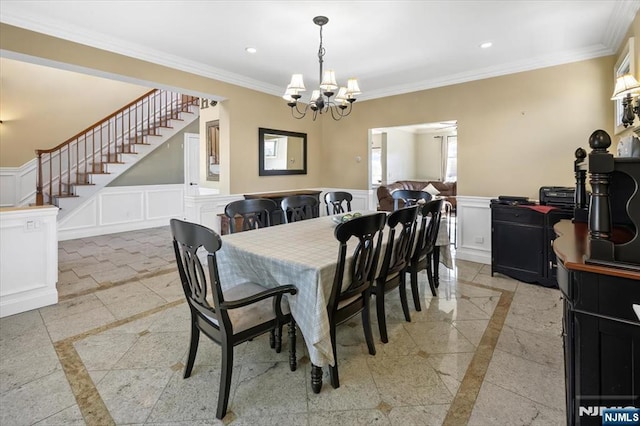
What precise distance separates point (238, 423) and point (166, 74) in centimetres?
401

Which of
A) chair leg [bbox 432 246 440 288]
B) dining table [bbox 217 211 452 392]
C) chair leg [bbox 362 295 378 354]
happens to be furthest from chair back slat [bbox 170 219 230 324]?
chair leg [bbox 432 246 440 288]

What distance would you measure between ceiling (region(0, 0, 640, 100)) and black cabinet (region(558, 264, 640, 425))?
102 inches

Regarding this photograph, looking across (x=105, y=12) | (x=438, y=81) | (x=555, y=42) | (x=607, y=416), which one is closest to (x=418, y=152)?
(x=438, y=81)

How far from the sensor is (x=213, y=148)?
5.89 metres

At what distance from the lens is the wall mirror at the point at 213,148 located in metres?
5.81

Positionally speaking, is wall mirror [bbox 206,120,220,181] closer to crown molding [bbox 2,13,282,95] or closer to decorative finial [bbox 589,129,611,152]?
crown molding [bbox 2,13,282,95]

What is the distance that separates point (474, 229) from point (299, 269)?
3.70 metres

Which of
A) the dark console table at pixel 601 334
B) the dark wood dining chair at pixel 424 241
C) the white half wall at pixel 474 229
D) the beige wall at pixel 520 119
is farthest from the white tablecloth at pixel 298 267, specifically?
the beige wall at pixel 520 119

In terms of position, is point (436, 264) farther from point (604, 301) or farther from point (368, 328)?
point (604, 301)

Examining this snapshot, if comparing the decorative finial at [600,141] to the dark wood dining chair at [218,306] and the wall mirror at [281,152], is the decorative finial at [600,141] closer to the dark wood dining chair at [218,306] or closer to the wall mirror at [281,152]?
the dark wood dining chair at [218,306]

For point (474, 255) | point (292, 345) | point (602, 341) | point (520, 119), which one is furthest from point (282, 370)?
point (520, 119)

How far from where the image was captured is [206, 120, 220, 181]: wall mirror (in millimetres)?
5809

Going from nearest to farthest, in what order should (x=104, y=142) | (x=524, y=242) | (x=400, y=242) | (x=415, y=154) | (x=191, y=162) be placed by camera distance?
1. (x=400, y=242)
2. (x=524, y=242)
3. (x=104, y=142)
4. (x=191, y=162)
5. (x=415, y=154)

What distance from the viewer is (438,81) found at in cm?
488
